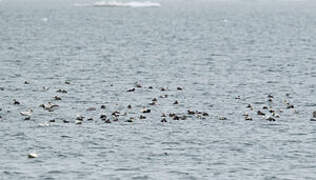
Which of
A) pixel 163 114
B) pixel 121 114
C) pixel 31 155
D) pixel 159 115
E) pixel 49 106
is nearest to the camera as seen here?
pixel 31 155

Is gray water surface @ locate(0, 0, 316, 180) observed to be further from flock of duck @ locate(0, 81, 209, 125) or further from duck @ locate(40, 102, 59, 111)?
duck @ locate(40, 102, 59, 111)

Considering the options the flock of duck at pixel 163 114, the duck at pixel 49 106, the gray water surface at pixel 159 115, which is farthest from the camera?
the duck at pixel 49 106

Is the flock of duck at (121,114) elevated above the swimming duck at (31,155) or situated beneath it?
elevated above

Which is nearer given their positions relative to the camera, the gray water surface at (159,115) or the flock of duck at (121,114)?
the gray water surface at (159,115)

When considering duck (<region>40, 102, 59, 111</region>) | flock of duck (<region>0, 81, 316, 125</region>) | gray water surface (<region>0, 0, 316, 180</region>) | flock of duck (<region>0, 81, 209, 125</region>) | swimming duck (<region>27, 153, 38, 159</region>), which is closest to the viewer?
gray water surface (<region>0, 0, 316, 180</region>)

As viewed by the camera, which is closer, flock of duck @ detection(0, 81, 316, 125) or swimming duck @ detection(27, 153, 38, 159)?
swimming duck @ detection(27, 153, 38, 159)

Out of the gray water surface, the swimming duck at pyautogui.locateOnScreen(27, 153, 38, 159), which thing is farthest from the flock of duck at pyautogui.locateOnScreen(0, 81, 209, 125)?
the swimming duck at pyautogui.locateOnScreen(27, 153, 38, 159)

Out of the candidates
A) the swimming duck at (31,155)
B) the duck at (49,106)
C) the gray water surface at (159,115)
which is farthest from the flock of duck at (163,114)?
the swimming duck at (31,155)

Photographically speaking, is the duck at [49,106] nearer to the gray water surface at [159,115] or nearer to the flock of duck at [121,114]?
the flock of duck at [121,114]

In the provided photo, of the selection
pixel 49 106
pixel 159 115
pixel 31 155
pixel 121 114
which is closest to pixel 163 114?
pixel 159 115

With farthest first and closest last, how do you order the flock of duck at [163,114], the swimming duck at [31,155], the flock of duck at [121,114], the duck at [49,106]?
the duck at [49,106] → the flock of duck at [163,114] → the flock of duck at [121,114] → the swimming duck at [31,155]

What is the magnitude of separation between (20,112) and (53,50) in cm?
5083

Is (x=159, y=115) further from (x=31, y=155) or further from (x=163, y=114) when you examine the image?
(x=31, y=155)

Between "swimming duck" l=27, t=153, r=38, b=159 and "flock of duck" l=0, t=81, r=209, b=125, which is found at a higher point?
"flock of duck" l=0, t=81, r=209, b=125
